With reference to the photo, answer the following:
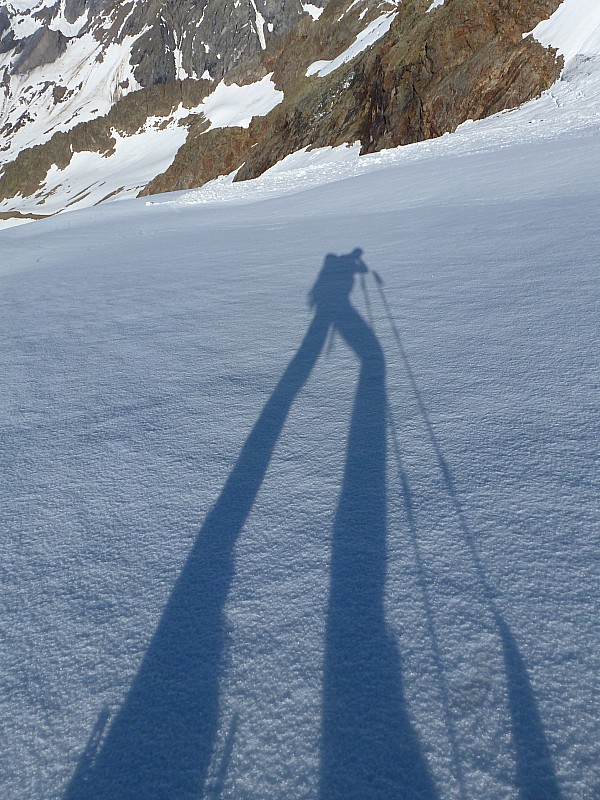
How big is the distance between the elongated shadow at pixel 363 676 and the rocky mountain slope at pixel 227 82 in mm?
22913

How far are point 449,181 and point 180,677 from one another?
8661 mm

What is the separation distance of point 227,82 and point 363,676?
9460 centimetres

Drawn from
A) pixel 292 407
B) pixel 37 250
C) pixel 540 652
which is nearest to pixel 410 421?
pixel 292 407


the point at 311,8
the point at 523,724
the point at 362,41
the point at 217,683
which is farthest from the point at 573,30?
the point at 311,8

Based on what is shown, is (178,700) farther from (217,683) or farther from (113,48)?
(113,48)

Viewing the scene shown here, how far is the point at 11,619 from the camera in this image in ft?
4.64

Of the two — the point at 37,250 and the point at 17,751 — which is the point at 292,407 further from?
the point at 37,250

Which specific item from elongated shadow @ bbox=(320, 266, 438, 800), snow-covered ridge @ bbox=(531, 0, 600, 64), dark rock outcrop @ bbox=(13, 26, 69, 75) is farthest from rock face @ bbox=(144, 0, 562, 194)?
dark rock outcrop @ bbox=(13, 26, 69, 75)

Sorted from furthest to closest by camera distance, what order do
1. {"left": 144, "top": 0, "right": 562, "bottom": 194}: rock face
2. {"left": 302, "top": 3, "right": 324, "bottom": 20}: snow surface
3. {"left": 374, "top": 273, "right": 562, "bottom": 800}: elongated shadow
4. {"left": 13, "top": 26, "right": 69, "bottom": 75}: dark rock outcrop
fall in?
{"left": 13, "top": 26, "right": 69, "bottom": 75}: dark rock outcrop, {"left": 302, "top": 3, "right": 324, "bottom": 20}: snow surface, {"left": 144, "top": 0, "right": 562, "bottom": 194}: rock face, {"left": 374, "top": 273, "right": 562, "bottom": 800}: elongated shadow

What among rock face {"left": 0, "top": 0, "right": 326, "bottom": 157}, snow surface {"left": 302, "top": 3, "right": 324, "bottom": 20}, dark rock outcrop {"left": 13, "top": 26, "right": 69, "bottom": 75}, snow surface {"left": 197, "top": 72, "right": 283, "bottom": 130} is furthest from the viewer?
dark rock outcrop {"left": 13, "top": 26, "right": 69, "bottom": 75}

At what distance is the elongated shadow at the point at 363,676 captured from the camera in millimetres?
979

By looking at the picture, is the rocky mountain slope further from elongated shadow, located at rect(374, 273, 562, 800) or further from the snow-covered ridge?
elongated shadow, located at rect(374, 273, 562, 800)

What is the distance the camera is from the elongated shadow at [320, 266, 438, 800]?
38.5 inches

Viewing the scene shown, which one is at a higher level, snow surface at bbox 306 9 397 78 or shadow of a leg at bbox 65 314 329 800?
snow surface at bbox 306 9 397 78
